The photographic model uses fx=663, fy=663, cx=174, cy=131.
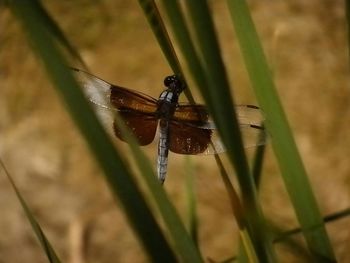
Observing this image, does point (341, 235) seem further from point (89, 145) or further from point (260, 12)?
point (89, 145)

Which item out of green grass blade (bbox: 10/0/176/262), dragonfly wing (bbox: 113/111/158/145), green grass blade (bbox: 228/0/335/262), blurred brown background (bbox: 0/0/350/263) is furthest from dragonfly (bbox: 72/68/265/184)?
blurred brown background (bbox: 0/0/350/263)

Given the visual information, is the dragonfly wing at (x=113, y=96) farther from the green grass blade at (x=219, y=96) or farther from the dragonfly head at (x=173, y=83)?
the green grass blade at (x=219, y=96)

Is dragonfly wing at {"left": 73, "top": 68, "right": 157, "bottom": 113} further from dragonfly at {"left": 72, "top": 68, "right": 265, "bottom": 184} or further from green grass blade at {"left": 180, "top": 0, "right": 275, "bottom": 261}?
green grass blade at {"left": 180, "top": 0, "right": 275, "bottom": 261}

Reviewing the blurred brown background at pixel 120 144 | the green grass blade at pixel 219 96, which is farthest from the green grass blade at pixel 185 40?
the blurred brown background at pixel 120 144

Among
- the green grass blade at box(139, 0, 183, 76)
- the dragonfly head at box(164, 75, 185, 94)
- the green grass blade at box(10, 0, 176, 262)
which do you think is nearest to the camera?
the green grass blade at box(10, 0, 176, 262)

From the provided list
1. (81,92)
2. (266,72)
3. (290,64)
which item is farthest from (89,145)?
(290,64)

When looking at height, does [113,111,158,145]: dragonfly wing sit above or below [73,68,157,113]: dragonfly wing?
below

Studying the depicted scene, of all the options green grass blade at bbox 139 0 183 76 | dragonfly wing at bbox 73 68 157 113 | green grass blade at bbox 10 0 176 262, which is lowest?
green grass blade at bbox 10 0 176 262
